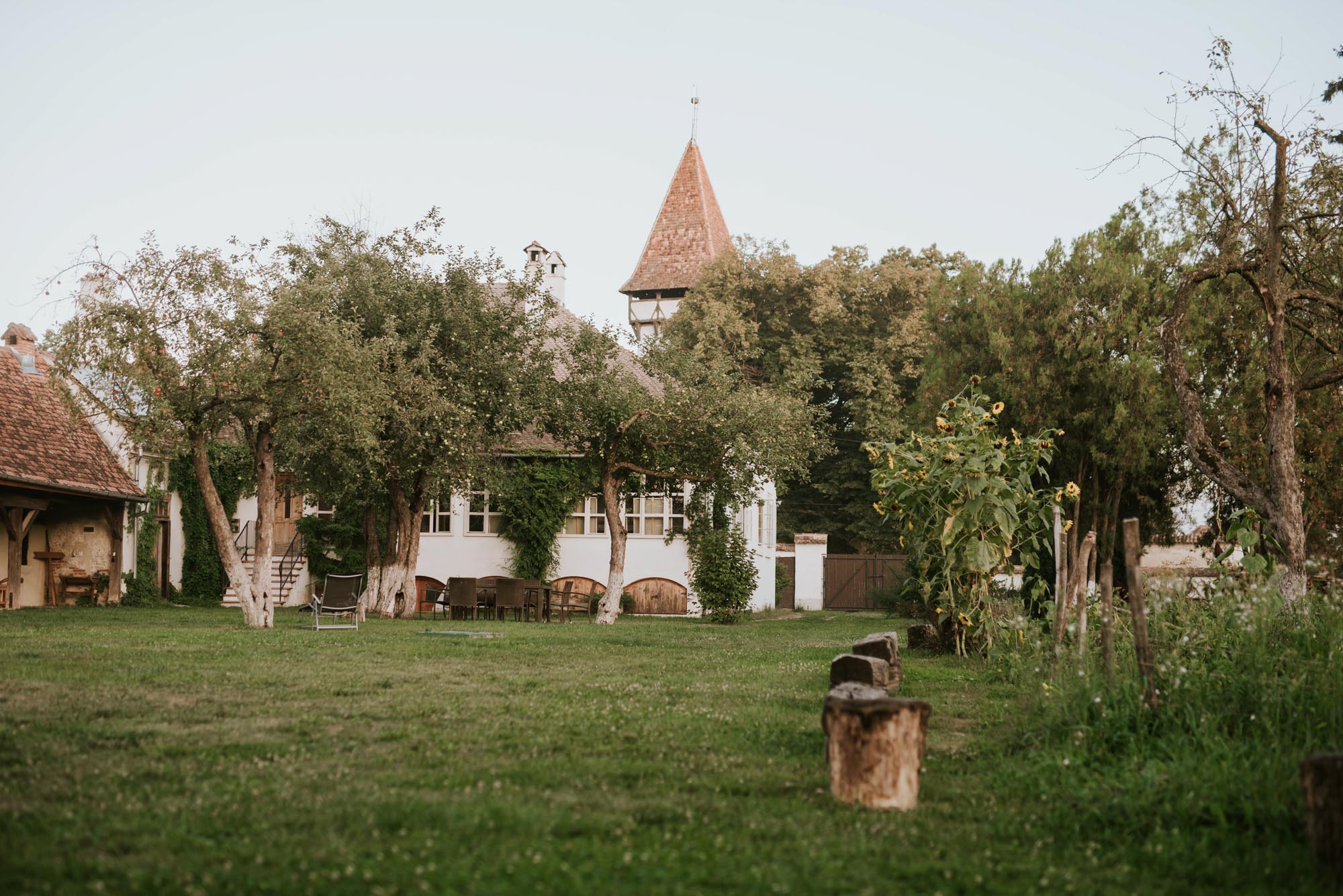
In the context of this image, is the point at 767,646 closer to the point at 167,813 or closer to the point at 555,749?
the point at 555,749

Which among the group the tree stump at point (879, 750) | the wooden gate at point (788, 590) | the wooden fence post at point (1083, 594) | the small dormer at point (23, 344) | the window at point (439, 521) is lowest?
the wooden gate at point (788, 590)

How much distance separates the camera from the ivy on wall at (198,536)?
1118 inches

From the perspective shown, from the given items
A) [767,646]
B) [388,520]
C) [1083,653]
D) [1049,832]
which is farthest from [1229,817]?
[388,520]

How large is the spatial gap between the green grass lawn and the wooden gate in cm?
2635

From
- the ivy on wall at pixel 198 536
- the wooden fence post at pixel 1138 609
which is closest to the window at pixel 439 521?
the ivy on wall at pixel 198 536

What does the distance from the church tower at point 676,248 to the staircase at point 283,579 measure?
20670 millimetres

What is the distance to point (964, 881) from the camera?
427 cm

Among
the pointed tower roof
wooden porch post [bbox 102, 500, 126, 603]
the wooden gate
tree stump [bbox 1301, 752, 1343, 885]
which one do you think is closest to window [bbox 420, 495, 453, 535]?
wooden porch post [bbox 102, 500, 126, 603]

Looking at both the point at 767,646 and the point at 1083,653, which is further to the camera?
the point at 767,646

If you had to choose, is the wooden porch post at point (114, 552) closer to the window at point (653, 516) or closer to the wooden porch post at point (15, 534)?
the wooden porch post at point (15, 534)

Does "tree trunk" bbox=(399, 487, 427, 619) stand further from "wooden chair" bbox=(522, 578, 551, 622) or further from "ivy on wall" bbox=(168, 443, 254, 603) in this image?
"ivy on wall" bbox=(168, 443, 254, 603)

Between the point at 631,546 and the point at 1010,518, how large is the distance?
1835 centimetres

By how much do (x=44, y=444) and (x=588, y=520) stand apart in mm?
12330

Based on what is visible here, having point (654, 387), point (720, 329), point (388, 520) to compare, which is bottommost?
point (388, 520)
